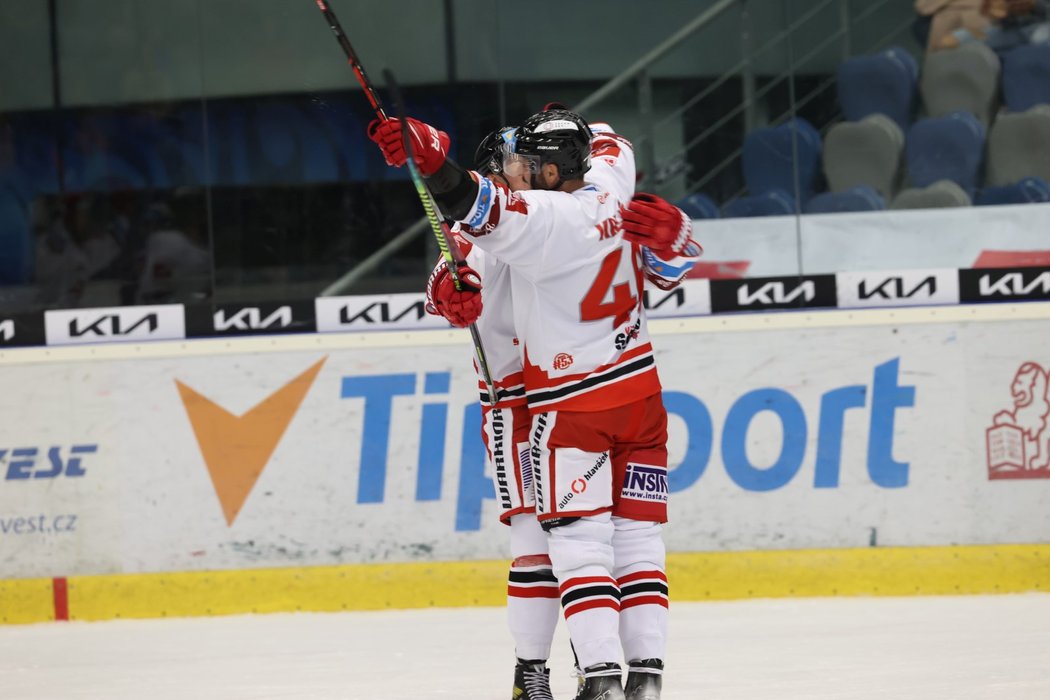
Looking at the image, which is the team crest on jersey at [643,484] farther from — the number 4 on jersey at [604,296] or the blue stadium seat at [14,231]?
the blue stadium seat at [14,231]

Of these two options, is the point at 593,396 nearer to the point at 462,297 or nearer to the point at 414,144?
the point at 462,297

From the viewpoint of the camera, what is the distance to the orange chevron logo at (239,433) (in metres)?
5.04

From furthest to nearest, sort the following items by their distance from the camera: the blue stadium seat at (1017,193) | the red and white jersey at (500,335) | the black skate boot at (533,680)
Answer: the blue stadium seat at (1017,193) < the red and white jersey at (500,335) < the black skate boot at (533,680)

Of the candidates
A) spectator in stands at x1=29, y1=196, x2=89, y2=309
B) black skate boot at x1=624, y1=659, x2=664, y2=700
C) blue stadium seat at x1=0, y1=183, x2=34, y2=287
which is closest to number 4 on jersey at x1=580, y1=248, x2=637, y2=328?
black skate boot at x1=624, y1=659, x2=664, y2=700

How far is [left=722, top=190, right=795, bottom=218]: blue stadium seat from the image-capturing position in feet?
17.1

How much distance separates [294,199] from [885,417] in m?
2.11

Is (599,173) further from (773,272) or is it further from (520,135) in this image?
(773,272)

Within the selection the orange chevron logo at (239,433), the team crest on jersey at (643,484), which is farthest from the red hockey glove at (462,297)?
the orange chevron logo at (239,433)

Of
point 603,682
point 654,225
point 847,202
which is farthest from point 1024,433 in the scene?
point 603,682

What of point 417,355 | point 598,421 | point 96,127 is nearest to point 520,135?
point 598,421

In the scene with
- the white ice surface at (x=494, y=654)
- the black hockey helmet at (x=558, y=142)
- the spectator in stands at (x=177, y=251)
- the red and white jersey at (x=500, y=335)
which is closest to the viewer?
the black hockey helmet at (x=558, y=142)

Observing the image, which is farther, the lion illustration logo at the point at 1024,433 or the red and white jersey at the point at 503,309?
the lion illustration logo at the point at 1024,433

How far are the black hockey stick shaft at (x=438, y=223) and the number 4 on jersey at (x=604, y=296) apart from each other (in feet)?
0.79

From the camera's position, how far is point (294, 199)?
5344mm
